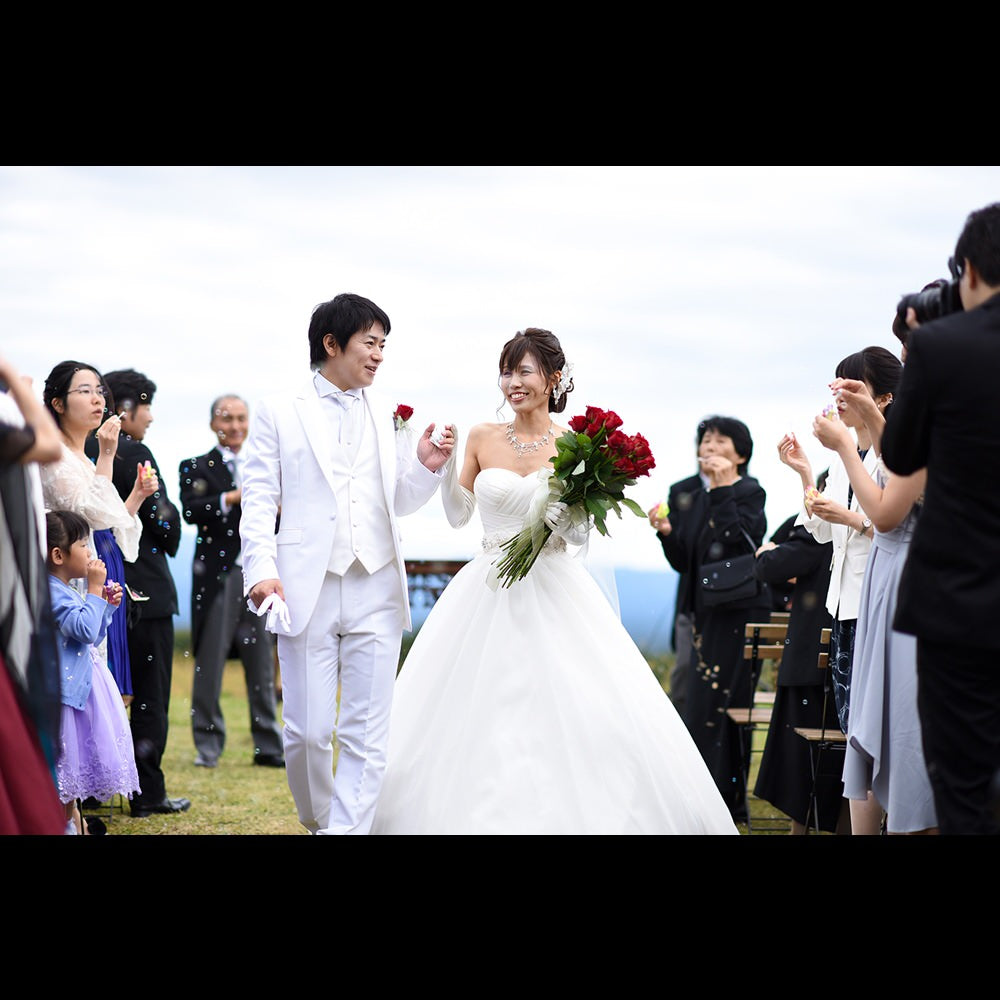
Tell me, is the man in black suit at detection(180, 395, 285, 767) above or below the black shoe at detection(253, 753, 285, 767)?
above

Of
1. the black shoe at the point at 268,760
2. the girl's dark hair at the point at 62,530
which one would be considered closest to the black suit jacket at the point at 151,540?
the girl's dark hair at the point at 62,530

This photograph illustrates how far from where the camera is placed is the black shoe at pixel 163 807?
6.29 metres

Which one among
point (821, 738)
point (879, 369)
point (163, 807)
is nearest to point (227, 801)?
point (163, 807)

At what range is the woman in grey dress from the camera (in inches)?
159

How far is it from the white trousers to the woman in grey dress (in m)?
1.76

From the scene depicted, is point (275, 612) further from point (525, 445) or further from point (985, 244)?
point (985, 244)

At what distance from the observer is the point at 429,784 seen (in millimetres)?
4785

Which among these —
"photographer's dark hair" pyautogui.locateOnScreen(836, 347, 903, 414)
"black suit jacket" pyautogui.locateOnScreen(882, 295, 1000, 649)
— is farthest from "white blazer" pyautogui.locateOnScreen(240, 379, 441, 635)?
"black suit jacket" pyautogui.locateOnScreen(882, 295, 1000, 649)

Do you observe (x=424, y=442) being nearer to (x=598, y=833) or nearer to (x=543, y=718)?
(x=543, y=718)

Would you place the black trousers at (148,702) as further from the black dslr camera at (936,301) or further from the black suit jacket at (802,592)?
the black dslr camera at (936,301)

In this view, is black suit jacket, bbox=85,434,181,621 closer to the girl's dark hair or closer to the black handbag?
the girl's dark hair

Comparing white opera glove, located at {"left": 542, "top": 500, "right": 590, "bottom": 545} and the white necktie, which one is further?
white opera glove, located at {"left": 542, "top": 500, "right": 590, "bottom": 545}

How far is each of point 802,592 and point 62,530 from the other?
332 cm
